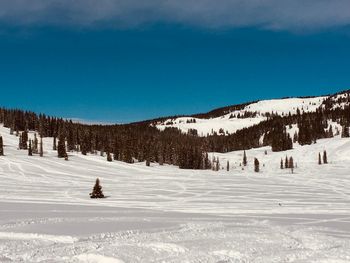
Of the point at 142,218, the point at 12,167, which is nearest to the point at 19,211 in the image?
the point at 142,218

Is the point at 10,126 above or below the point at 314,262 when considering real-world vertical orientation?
above

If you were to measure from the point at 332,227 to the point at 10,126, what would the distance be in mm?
167847

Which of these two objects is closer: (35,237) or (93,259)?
(93,259)

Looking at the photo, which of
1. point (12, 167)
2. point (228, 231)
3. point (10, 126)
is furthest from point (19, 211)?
point (10, 126)

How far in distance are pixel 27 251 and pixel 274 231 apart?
990 cm

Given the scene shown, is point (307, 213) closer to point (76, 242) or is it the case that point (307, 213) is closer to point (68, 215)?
point (68, 215)

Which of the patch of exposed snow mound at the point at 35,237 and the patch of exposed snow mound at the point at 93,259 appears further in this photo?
the patch of exposed snow mound at the point at 35,237

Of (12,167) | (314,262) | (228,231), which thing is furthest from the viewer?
(12,167)

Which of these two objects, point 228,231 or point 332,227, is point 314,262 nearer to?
point 228,231

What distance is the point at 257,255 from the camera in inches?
496

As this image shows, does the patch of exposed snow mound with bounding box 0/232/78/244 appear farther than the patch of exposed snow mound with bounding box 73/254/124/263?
Yes

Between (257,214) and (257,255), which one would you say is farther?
(257,214)

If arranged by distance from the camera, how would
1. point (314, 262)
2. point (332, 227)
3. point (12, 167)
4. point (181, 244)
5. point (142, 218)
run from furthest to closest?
point (12, 167) < point (142, 218) < point (332, 227) < point (181, 244) < point (314, 262)

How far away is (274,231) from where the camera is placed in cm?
1742
